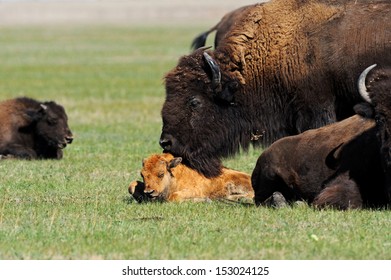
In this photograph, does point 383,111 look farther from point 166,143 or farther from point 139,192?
point 166,143

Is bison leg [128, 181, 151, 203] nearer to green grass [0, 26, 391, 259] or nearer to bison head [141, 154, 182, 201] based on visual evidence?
bison head [141, 154, 182, 201]

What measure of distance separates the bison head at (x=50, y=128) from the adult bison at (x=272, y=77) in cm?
545

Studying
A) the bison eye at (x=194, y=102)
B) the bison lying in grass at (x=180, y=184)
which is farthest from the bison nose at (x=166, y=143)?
the bison eye at (x=194, y=102)

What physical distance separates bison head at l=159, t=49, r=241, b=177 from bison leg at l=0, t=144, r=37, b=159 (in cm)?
551

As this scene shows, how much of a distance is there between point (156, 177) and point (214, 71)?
204 cm

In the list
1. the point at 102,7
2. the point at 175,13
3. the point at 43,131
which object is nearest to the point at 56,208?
the point at 43,131

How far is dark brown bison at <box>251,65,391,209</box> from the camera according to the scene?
1086 centimetres

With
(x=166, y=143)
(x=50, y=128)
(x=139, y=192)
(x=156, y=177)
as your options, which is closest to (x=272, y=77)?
(x=166, y=143)

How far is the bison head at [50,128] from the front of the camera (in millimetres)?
18719

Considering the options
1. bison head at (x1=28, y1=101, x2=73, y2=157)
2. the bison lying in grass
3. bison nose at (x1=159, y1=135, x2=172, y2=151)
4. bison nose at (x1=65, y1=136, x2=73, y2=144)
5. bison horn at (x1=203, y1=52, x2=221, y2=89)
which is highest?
bison horn at (x1=203, y1=52, x2=221, y2=89)

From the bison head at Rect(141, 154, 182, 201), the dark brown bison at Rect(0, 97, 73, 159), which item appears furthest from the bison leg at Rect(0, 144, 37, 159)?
the bison head at Rect(141, 154, 182, 201)

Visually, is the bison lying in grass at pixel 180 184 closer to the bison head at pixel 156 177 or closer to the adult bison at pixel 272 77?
the bison head at pixel 156 177

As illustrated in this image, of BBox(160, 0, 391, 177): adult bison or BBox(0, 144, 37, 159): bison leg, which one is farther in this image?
BBox(0, 144, 37, 159): bison leg

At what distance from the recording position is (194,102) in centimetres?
1357
